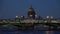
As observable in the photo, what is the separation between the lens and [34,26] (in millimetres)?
24562

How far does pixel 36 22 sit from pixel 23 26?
6.45 feet

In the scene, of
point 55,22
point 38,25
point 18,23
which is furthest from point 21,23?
point 55,22

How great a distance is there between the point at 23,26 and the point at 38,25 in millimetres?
1664

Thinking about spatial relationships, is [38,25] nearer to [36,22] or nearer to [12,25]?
[36,22]

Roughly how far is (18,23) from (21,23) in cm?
35

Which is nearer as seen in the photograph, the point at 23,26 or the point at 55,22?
the point at 23,26

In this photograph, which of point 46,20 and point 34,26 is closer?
point 34,26

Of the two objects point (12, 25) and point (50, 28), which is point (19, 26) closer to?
point (12, 25)

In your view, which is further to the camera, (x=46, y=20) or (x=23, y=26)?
(x=46, y=20)

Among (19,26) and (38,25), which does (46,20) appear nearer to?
(38,25)

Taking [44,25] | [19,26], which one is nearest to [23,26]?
[19,26]

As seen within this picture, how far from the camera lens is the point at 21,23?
25188 mm

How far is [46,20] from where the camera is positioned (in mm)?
26156

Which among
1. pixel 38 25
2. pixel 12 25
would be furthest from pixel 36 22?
pixel 12 25
